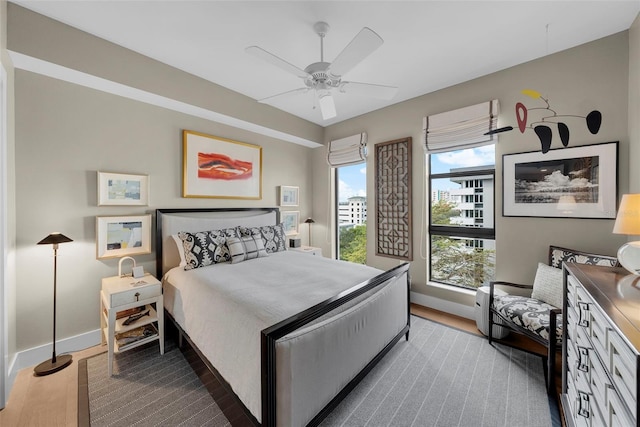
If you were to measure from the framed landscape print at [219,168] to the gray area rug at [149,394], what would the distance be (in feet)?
6.01

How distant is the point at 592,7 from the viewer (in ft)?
6.45

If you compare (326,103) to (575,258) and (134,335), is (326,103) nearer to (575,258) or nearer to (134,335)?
(575,258)

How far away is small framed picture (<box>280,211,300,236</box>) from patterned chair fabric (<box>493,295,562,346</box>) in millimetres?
3084

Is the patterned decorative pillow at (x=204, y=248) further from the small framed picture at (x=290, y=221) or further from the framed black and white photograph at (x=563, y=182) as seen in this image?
the framed black and white photograph at (x=563, y=182)

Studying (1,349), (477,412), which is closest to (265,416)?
(477,412)

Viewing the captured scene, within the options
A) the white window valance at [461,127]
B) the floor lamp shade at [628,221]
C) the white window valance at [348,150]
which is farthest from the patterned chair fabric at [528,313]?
the white window valance at [348,150]

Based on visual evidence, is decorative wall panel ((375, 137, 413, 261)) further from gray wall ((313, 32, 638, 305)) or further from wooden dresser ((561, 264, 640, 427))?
wooden dresser ((561, 264, 640, 427))

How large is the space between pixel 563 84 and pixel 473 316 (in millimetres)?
2634

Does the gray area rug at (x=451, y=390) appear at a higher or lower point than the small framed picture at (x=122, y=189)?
lower

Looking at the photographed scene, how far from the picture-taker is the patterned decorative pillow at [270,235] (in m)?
3.33

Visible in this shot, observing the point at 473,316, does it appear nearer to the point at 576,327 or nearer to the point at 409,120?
the point at 576,327

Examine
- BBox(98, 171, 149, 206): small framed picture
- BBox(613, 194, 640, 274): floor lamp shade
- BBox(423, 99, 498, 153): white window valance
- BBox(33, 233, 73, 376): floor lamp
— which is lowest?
BBox(33, 233, 73, 376): floor lamp

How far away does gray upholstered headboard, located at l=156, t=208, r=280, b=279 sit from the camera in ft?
9.49

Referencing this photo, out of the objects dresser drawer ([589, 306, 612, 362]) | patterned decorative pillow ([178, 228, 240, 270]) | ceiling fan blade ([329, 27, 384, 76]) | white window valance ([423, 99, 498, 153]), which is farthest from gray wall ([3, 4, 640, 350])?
ceiling fan blade ([329, 27, 384, 76])
